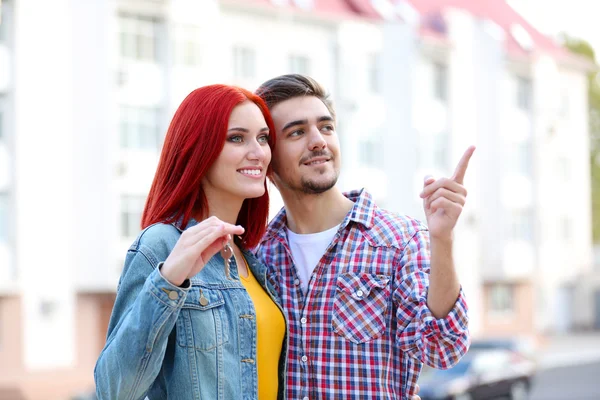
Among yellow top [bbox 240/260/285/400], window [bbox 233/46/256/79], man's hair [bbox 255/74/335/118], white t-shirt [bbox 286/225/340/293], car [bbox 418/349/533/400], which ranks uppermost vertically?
window [bbox 233/46/256/79]

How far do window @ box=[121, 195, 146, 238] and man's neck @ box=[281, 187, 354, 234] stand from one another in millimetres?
22166

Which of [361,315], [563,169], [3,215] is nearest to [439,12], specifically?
[563,169]

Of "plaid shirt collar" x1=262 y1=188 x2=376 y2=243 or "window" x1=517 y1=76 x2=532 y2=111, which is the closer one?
"plaid shirt collar" x1=262 y1=188 x2=376 y2=243

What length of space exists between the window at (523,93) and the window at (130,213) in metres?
20.6

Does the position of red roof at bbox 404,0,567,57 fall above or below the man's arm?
above

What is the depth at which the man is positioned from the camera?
328 cm

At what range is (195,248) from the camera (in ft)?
9.24

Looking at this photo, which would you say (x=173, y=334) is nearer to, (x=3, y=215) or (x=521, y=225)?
(x=3, y=215)

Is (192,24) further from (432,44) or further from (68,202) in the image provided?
(432,44)

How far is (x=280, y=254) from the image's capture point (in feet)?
13.0

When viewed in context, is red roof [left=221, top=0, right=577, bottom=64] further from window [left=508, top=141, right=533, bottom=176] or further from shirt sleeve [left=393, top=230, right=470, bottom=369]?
shirt sleeve [left=393, top=230, right=470, bottom=369]

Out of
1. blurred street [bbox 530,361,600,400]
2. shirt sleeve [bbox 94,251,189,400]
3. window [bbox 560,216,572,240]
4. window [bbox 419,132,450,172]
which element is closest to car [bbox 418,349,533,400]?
blurred street [bbox 530,361,600,400]

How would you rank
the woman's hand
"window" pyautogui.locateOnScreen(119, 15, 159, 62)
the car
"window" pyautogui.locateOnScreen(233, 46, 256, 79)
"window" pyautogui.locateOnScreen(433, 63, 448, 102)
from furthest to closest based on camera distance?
"window" pyautogui.locateOnScreen(433, 63, 448, 102) < "window" pyautogui.locateOnScreen(233, 46, 256, 79) < "window" pyautogui.locateOnScreen(119, 15, 159, 62) < the car < the woman's hand

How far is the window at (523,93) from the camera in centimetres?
4009
